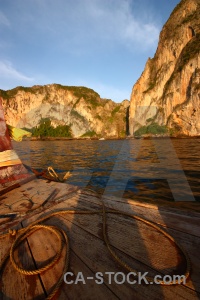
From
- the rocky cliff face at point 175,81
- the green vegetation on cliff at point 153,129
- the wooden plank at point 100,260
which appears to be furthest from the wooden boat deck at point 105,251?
the green vegetation on cliff at point 153,129

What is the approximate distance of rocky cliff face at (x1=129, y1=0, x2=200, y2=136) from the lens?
64.0 meters

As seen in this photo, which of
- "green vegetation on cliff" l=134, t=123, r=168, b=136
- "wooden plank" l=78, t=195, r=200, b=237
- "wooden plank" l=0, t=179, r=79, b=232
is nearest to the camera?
"wooden plank" l=78, t=195, r=200, b=237

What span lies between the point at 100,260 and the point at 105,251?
15 cm

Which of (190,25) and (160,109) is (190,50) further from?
(160,109)

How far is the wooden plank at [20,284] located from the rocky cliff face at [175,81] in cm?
6686

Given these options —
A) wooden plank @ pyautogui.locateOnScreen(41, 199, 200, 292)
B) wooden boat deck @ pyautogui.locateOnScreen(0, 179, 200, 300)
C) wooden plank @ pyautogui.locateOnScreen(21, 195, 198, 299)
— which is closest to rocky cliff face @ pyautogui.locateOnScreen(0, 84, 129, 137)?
wooden boat deck @ pyautogui.locateOnScreen(0, 179, 200, 300)

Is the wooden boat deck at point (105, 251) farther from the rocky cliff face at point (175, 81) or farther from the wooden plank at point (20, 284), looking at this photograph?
the rocky cliff face at point (175, 81)

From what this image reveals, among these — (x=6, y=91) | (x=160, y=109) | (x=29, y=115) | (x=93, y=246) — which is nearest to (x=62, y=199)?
(x=93, y=246)

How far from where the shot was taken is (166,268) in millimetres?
1654

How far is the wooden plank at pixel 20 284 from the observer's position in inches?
58.7

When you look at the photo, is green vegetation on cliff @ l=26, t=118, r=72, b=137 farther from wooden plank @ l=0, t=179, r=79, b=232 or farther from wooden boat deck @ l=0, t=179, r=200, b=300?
wooden boat deck @ l=0, t=179, r=200, b=300

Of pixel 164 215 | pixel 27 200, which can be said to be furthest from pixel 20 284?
pixel 27 200

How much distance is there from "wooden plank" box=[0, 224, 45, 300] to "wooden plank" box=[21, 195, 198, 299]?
0.49 meters

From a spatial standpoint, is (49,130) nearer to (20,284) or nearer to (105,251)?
(105,251)
